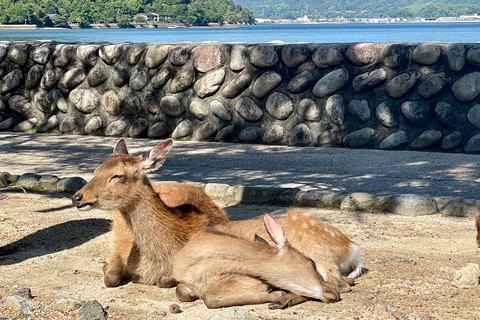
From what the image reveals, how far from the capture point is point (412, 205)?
6973 mm

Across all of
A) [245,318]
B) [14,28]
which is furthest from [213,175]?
[14,28]

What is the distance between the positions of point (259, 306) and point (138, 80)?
26.3 ft

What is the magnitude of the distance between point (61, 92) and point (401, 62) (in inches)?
233

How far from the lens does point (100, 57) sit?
40.5 ft

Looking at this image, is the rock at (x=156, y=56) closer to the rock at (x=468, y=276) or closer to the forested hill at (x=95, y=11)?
the rock at (x=468, y=276)

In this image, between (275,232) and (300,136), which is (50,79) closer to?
(300,136)

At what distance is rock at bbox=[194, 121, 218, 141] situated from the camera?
1151 cm

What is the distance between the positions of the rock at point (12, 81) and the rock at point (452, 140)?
749 cm

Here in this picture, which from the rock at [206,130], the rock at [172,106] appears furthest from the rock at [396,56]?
the rock at [172,106]

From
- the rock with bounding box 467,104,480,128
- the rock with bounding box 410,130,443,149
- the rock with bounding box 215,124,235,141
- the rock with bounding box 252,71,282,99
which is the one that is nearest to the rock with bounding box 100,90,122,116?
the rock with bounding box 215,124,235,141

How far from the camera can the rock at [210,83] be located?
1147 cm

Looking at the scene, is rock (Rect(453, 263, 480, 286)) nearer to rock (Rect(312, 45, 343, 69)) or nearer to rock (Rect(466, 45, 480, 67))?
rock (Rect(466, 45, 480, 67))

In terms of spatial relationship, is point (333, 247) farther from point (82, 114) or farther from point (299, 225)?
point (82, 114)

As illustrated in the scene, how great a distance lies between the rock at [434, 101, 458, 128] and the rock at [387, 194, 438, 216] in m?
3.51
